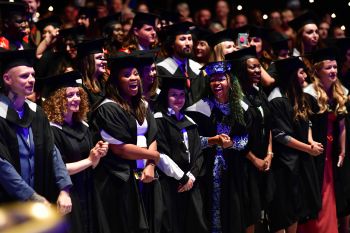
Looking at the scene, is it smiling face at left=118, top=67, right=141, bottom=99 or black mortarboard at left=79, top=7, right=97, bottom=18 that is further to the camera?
black mortarboard at left=79, top=7, right=97, bottom=18

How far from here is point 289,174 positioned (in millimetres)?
5547

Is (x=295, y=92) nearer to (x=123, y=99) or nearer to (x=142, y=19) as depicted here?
(x=142, y=19)

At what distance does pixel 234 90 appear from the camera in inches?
195

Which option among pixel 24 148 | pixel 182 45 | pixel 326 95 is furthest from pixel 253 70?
pixel 24 148

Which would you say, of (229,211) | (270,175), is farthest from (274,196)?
(229,211)

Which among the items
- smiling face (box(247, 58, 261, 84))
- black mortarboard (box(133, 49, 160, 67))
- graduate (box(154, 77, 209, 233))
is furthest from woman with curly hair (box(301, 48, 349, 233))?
black mortarboard (box(133, 49, 160, 67))

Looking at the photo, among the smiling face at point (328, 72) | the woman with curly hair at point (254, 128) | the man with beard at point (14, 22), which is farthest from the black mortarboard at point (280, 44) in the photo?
the man with beard at point (14, 22)

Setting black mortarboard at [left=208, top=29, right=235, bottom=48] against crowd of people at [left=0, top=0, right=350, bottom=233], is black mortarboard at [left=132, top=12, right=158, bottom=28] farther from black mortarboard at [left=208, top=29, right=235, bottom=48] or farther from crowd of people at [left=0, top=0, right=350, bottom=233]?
black mortarboard at [left=208, top=29, right=235, bottom=48]

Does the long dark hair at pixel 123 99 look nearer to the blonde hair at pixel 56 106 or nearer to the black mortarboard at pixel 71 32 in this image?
the blonde hair at pixel 56 106

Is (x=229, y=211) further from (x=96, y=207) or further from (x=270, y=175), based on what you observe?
(x=96, y=207)

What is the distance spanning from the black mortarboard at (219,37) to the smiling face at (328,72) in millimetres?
1107

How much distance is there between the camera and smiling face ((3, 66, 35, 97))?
10.9 feet

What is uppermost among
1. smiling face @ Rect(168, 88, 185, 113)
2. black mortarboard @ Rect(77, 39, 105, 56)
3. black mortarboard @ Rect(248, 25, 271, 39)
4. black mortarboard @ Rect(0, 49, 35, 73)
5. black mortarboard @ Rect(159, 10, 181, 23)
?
black mortarboard @ Rect(159, 10, 181, 23)

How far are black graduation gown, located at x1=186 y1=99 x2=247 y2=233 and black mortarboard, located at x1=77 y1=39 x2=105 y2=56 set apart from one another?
97 cm
